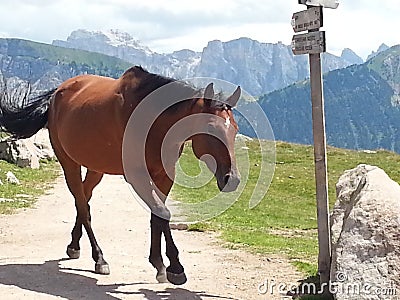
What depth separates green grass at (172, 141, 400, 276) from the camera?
1130cm

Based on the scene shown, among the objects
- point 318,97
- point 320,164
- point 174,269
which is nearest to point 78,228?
point 174,269

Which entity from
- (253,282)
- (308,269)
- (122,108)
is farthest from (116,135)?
(308,269)

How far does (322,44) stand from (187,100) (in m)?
1.70

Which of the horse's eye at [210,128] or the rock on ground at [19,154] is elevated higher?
the horse's eye at [210,128]

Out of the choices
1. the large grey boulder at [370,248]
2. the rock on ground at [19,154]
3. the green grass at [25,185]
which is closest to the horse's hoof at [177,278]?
the large grey boulder at [370,248]

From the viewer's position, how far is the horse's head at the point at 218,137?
6.74 meters

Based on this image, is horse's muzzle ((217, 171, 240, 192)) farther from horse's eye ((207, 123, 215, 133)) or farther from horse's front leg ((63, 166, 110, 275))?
horse's front leg ((63, 166, 110, 275))

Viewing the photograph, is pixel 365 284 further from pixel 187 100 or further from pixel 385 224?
pixel 187 100

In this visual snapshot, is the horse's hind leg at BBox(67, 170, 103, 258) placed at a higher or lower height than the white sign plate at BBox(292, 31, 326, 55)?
lower

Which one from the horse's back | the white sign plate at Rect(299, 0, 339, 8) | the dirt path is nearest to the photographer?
the white sign plate at Rect(299, 0, 339, 8)

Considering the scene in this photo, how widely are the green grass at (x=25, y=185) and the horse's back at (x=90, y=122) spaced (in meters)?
5.33

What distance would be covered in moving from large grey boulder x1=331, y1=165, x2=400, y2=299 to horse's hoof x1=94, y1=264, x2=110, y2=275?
3190 mm

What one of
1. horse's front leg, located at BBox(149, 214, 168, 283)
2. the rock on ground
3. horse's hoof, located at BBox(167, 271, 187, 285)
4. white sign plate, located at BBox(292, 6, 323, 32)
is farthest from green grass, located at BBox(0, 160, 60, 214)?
white sign plate, located at BBox(292, 6, 323, 32)

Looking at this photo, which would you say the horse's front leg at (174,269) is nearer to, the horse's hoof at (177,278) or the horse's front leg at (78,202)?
the horse's hoof at (177,278)
